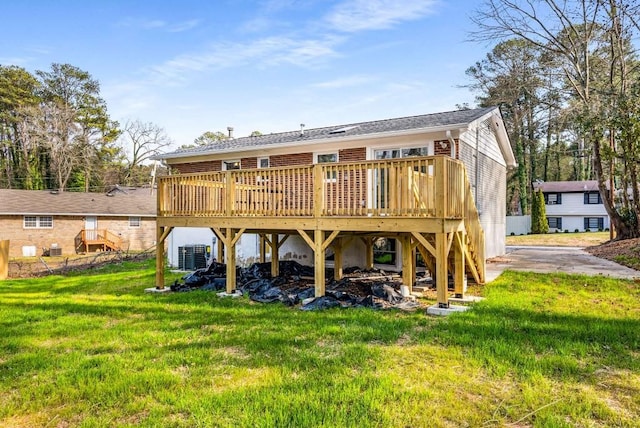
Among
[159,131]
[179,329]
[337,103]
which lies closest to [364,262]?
[179,329]

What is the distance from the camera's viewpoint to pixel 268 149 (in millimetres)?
13031

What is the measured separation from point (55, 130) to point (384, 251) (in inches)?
1419

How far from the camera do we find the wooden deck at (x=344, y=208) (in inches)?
262

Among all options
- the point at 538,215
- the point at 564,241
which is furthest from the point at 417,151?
the point at 538,215

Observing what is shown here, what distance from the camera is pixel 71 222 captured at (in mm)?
27031

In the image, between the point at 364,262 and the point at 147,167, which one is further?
the point at 147,167

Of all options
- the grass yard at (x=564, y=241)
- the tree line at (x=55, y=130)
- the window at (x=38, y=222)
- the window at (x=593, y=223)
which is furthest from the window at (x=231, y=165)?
the window at (x=593, y=223)

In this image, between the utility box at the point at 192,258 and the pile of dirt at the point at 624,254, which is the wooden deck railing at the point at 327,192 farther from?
the pile of dirt at the point at 624,254

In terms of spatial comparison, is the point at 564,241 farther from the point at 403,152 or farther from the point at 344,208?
the point at 344,208

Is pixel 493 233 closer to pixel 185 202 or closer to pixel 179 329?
pixel 185 202

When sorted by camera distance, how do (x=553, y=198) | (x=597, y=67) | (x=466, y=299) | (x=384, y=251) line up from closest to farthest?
1. (x=466, y=299)
2. (x=384, y=251)
3. (x=597, y=67)
4. (x=553, y=198)

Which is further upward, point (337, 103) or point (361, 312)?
point (337, 103)

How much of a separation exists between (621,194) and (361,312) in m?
19.5

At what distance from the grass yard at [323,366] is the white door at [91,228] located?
22.6m
